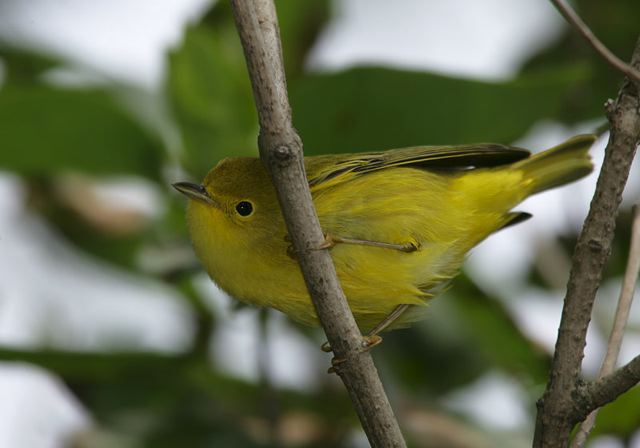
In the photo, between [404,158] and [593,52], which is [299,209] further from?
[593,52]

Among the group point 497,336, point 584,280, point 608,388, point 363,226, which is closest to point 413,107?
point 363,226

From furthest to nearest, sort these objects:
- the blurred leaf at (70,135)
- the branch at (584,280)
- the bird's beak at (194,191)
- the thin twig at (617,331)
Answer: the blurred leaf at (70,135)
the bird's beak at (194,191)
the thin twig at (617,331)
the branch at (584,280)

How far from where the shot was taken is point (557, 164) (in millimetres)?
3613

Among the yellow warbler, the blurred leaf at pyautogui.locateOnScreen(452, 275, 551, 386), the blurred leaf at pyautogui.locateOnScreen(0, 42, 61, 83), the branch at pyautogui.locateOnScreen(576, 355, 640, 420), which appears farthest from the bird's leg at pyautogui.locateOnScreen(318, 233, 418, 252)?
the blurred leaf at pyautogui.locateOnScreen(0, 42, 61, 83)

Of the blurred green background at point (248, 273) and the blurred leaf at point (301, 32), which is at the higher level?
the blurred leaf at point (301, 32)

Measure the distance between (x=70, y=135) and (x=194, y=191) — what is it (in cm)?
66

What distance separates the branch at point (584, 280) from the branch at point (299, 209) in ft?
1.14

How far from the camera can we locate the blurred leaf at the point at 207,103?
342cm

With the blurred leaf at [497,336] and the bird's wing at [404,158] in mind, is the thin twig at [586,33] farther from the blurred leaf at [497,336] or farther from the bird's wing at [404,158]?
the blurred leaf at [497,336]

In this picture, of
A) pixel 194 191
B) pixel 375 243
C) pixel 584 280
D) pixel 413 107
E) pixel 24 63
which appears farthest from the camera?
pixel 24 63

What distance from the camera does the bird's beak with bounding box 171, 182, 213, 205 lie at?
9.99ft

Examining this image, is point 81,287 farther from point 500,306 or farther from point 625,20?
point 625,20

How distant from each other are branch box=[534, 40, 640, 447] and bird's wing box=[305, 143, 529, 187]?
3.49 ft

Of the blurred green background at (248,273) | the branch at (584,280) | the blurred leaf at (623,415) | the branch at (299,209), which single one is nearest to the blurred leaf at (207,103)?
the blurred green background at (248,273)
